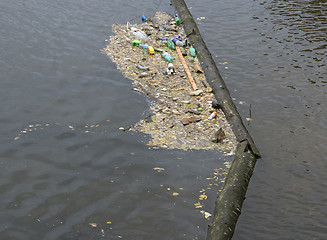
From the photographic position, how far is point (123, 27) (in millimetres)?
12023

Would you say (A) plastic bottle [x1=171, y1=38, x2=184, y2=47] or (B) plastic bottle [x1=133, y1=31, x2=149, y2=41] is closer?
(A) plastic bottle [x1=171, y1=38, x2=184, y2=47]

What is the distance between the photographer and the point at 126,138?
756 centimetres

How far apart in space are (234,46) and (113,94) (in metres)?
3.97

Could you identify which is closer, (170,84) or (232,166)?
(232,166)

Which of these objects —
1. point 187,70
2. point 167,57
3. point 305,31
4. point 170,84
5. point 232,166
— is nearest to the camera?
point 232,166

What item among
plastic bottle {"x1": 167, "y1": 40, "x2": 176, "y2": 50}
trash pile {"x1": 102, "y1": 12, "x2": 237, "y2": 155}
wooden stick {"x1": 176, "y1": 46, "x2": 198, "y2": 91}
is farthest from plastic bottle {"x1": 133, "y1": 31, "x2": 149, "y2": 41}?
wooden stick {"x1": 176, "y1": 46, "x2": 198, "y2": 91}

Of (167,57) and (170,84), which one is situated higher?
(167,57)

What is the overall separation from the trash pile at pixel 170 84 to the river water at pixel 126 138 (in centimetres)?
28

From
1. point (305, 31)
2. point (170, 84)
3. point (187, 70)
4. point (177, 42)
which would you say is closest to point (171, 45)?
point (177, 42)

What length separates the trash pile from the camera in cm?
766

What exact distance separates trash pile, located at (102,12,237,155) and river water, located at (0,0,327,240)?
0.28m

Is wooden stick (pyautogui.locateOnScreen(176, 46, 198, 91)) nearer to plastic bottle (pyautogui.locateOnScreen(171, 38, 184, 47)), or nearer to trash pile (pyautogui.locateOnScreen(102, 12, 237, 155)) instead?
trash pile (pyautogui.locateOnScreen(102, 12, 237, 155))

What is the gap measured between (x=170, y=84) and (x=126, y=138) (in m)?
2.27

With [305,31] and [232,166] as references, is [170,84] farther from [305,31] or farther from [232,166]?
[305,31]
